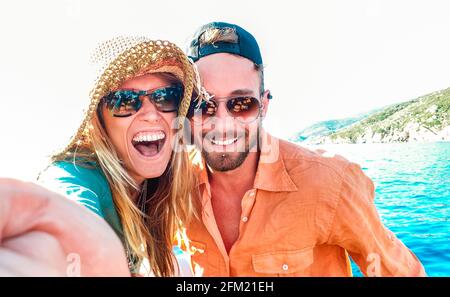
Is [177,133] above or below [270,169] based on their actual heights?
above

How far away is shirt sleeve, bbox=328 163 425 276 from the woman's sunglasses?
1060 mm

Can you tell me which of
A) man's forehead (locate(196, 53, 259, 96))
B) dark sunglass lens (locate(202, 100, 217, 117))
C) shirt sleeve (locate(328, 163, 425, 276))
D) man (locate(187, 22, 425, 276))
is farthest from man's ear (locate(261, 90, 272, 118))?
shirt sleeve (locate(328, 163, 425, 276))

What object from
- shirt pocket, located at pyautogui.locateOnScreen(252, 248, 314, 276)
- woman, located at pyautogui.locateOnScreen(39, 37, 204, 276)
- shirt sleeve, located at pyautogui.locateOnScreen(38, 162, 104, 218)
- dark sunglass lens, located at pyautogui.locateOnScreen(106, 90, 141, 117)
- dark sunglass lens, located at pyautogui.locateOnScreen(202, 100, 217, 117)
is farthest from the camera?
dark sunglass lens, located at pyautogui.locateOnScreen(202, 100, 217, 117)

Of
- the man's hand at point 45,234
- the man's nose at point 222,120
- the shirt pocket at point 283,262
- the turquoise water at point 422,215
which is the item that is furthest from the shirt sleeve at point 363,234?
the man's hand at point 45,234

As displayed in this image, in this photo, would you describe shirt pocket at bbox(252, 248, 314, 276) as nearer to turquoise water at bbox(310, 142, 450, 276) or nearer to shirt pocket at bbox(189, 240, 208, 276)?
shirt pocket at bbox(189, 240, 208, 276)

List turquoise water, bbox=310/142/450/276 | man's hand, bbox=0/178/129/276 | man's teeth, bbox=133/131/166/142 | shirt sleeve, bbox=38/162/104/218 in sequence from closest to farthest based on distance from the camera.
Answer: man's hand, bbox=0/178/129/276 → shirt sleeve, bbox=38/162/104/218 → man's teeth, bbox=133/131/166/142 → turquoise water, bbox=310/142/450/276

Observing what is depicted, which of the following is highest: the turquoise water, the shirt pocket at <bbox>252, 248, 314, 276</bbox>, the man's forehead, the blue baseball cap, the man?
the blue baseball cap

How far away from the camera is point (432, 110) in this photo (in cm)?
6400

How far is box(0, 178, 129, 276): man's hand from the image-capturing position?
0.68 metres

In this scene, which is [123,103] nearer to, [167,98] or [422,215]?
[167,98]

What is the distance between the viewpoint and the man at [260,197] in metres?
2.31

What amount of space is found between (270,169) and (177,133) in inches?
23.7
